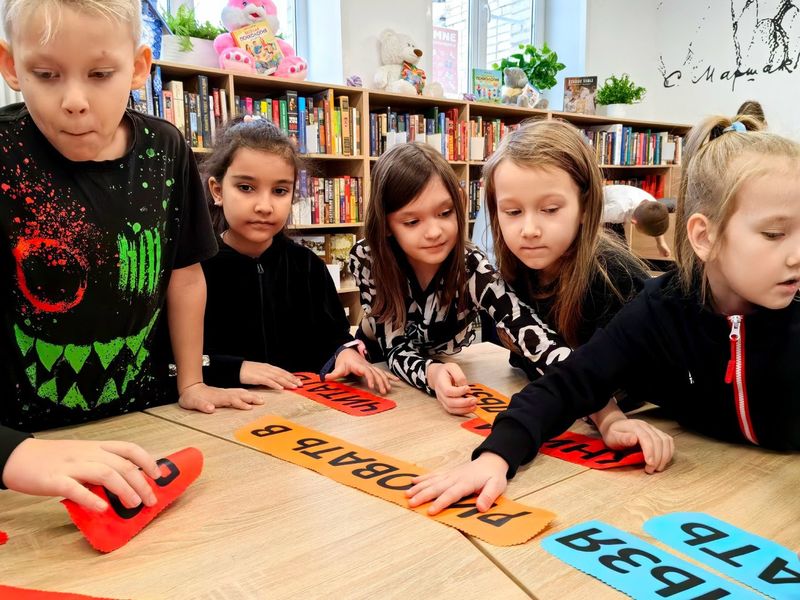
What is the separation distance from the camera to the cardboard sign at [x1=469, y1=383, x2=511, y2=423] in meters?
1.00

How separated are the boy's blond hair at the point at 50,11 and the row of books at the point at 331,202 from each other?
8.31ft

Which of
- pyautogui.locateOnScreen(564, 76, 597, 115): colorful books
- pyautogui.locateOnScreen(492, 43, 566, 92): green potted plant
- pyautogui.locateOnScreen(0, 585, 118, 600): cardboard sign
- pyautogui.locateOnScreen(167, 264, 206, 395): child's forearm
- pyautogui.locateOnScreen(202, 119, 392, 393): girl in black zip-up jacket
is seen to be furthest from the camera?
pyautogui.locateOnScreen(564, 76, 597, 115): colorful books

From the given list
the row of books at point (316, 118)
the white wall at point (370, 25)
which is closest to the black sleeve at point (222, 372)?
the row of books at point (316, 118)

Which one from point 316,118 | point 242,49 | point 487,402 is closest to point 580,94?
point 316,118

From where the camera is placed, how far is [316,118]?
3348 millimetres

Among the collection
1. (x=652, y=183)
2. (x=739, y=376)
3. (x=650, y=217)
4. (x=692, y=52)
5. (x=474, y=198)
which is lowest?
(x=739, y=376)

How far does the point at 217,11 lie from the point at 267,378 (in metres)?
3.04

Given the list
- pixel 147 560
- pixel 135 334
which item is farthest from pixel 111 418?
pixel 147 560

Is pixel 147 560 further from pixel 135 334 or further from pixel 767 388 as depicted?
pixel 767 388

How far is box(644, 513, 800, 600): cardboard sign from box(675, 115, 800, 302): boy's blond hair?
365mm

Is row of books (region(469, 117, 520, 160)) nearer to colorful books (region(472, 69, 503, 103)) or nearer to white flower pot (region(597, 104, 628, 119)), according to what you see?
colorful books (region(472, 69, 503, 103))

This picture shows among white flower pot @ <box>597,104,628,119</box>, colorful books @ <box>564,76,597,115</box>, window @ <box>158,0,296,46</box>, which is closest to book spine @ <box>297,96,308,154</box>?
window @ <box>158,0,296,46</box>

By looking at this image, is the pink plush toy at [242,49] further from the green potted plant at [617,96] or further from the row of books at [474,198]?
the green potted plant at [617,96]

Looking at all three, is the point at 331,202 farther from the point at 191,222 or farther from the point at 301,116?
the point at 191,222
